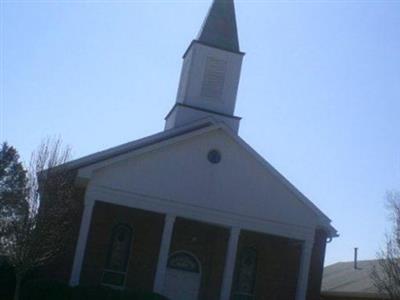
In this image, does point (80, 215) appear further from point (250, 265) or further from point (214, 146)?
point (250, 265)

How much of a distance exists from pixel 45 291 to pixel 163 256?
11.5 feet

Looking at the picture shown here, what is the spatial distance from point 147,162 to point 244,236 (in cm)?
471

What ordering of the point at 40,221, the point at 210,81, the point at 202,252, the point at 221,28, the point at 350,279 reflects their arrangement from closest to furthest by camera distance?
the point at 40,221 → the point at 202,252 → the point at 210,81 → the point at 221,28 → the point at 350,279

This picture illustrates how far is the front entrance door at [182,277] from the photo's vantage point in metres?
23.3

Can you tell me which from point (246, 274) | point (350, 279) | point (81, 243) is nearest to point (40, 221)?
point (81, 243)

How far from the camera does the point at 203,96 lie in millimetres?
26344

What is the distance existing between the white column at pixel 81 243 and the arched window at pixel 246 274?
19.2ft

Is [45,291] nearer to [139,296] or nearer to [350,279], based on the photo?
[139,296]

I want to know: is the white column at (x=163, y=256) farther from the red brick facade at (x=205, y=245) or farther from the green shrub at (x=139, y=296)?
the red brick facade at (x=205, y=245)

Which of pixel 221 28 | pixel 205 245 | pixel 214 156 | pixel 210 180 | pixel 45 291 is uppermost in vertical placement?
pixel 221 28

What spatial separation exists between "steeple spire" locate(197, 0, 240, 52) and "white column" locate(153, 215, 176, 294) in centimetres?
842

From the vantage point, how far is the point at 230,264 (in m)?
21.4

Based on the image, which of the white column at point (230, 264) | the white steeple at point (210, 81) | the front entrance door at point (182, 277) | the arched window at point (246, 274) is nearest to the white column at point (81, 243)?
the front entrance door at point (182, 277)

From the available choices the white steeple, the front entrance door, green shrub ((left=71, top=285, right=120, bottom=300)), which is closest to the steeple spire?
the white steeple
